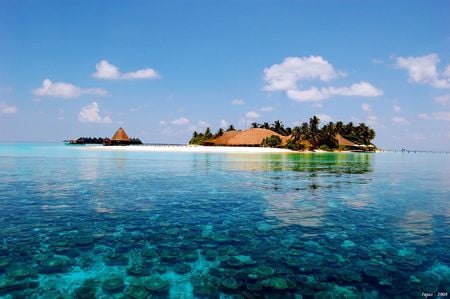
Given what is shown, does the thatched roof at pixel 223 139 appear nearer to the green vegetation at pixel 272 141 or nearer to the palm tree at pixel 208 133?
the palm tree at pixel 208 133

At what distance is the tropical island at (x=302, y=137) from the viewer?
100375 mm

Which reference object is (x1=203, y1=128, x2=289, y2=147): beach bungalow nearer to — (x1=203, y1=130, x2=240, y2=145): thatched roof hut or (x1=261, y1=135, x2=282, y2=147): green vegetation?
(x1=203, y1=130, x2=240, y2=145): thatched roof hut

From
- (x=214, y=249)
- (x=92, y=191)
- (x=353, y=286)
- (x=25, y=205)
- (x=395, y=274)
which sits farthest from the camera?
(x=92, y=191)

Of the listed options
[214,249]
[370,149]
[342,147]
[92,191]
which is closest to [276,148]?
[342,147]

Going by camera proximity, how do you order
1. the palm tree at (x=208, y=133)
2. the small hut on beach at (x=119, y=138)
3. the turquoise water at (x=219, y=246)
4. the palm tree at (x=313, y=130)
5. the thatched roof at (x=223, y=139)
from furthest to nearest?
the palm tree at (x=208, y=133) → the small hut on beach at (x=119, y=138) → the thatched roof at (x=223, y=139) → the palm tree at (x=313, y=130) → the turquoise water at (x=219, y=246)

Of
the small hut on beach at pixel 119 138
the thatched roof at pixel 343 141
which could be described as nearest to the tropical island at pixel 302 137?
the thatched roof at pixel 343 141

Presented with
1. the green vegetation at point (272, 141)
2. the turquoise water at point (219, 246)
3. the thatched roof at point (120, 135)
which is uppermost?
the thatched roof at point (120, 135)

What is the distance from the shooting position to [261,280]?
304 inches

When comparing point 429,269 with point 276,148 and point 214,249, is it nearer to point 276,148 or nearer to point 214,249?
point 214,249

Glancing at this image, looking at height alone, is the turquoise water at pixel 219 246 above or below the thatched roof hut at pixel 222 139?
below

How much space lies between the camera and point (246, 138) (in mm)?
110500

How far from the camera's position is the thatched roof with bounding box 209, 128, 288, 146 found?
10875 centimetres

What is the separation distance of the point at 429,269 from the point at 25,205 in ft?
53.4

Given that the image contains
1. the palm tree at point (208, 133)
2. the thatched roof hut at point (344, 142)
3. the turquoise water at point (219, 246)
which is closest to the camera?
the turquoise water at point (219, 246)
